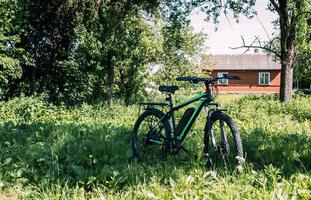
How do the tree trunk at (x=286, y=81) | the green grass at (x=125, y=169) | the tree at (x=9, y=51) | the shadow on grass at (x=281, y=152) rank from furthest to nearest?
1. the tree trunk at (x=286, y=81)
2. the tree at (x=9, y=51)
3. the shadow on grass at (x=281, y=152)
4. the green grass at (x=125, y=169)

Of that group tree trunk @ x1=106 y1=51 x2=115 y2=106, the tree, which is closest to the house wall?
tree trunk @ x1=106 y1=51 x2=115 y2=106

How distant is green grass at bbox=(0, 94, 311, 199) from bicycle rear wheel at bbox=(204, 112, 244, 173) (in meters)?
0.21

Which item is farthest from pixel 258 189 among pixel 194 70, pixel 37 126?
pixel 194 70

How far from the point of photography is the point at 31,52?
19.3 m

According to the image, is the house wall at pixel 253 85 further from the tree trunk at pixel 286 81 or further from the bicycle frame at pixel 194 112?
the bicycle frame at pixel 194 112

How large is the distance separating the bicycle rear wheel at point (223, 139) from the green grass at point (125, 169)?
21 centimetres

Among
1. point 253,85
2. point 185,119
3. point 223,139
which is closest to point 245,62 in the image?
point 253,85

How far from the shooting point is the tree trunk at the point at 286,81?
18344 millimetres

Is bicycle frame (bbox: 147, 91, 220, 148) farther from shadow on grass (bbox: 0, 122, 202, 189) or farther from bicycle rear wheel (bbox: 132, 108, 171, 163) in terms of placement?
shadow on grass (bbox: 0, 122, 202, 189)

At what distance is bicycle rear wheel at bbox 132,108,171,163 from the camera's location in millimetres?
5707

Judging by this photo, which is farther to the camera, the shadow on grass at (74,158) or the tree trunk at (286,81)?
the tree trunk at (286,81)

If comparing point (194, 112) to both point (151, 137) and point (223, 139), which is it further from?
point (151, 137)

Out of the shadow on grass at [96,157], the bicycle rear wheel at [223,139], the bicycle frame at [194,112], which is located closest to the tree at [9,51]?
the shadow on grass at [96,157]

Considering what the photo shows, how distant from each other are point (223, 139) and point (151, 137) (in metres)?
1.43
